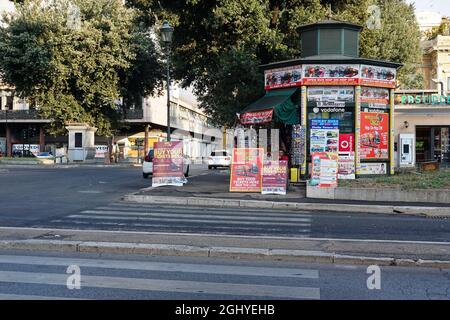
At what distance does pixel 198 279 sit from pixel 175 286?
48 centimetres

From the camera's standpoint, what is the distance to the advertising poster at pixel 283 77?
21.0m

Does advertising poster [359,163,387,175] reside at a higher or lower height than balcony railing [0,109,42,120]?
lower

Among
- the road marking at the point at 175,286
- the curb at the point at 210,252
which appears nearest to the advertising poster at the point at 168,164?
the curb at the point at 210,252

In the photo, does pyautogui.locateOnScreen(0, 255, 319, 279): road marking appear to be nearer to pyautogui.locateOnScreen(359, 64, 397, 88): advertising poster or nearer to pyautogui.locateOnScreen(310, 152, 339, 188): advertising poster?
pyautogui.locateOnScreen(310, 152, 339, 188): advertising poster

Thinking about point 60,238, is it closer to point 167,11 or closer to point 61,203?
point 61,203

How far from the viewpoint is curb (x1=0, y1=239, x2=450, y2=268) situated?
8.41 metres

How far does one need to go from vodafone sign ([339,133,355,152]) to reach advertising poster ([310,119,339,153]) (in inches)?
36.2

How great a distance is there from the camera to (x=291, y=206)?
1684cm

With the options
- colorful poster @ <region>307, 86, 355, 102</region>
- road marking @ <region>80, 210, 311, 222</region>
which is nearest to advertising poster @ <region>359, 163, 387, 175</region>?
colorful poster @ <region>307, 86, 355, 102</region>

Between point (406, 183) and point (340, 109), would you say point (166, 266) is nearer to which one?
point (406, 183)

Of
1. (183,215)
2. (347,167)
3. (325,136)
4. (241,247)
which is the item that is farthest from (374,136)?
(241,247)

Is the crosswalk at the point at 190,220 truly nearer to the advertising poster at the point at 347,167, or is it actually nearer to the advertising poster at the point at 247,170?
the advertising poster at the point at 247,170

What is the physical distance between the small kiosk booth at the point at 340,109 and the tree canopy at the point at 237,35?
11.7ft

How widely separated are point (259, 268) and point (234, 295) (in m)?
1.66
